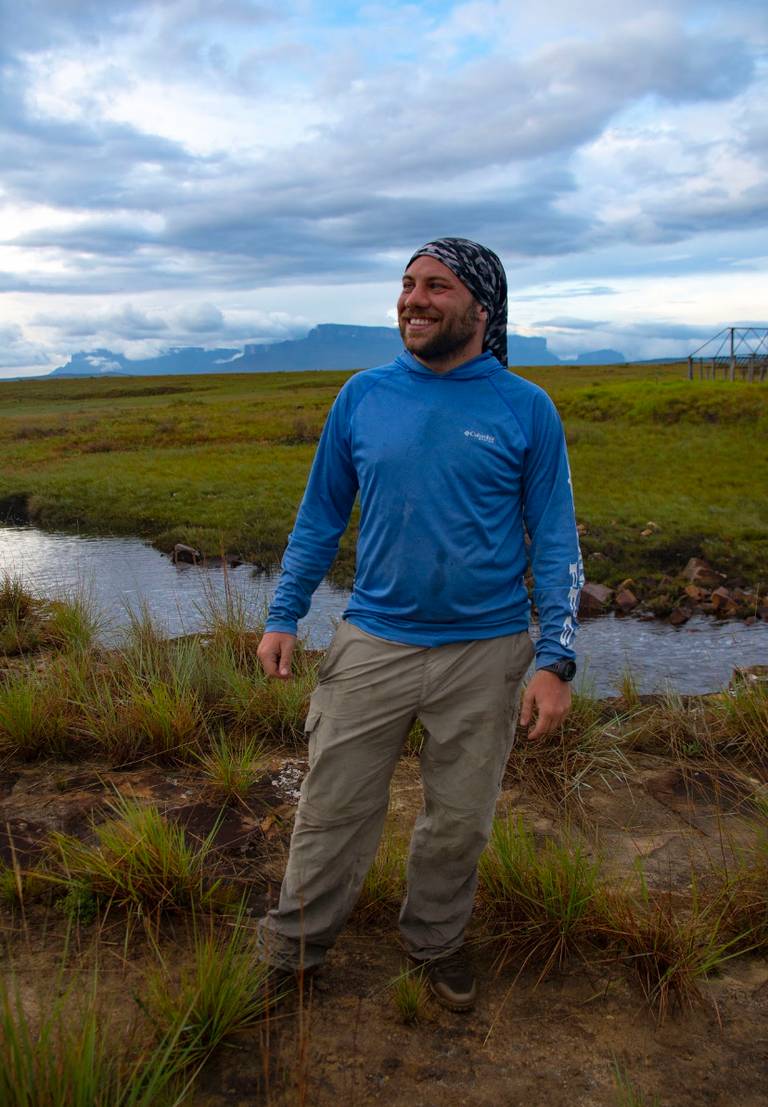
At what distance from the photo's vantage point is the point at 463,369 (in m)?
3.08

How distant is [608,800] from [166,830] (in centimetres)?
248

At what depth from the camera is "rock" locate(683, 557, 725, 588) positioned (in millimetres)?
13758

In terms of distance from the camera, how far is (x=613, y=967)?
3.33 metres

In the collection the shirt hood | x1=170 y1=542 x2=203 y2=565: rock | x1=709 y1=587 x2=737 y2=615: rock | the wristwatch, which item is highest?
the shirt hood

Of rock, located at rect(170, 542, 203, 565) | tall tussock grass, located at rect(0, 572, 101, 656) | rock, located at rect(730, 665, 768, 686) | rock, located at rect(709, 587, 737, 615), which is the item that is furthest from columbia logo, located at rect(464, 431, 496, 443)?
rock, located at rect(170, 542, 203, 565)

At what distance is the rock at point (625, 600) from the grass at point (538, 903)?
380 inches

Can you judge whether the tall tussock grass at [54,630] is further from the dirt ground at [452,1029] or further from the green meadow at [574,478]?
the dirt ground at [452,1029]

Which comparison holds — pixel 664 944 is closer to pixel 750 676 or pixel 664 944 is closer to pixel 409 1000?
pixel 409 1000

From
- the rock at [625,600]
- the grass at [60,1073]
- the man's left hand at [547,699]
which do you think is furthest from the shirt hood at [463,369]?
the rock at [625,600]

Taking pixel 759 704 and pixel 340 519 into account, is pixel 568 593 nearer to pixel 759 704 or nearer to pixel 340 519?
pixel 340 519

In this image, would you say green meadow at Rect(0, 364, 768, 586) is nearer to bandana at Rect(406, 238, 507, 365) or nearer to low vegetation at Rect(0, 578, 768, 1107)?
low vegetation at Rect(0, 578, 768, 1107)

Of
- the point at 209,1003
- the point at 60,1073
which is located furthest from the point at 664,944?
the point at 60,1073

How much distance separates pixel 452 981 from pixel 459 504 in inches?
62.9

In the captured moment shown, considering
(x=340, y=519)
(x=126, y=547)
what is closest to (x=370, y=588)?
(x=340, y=519)
